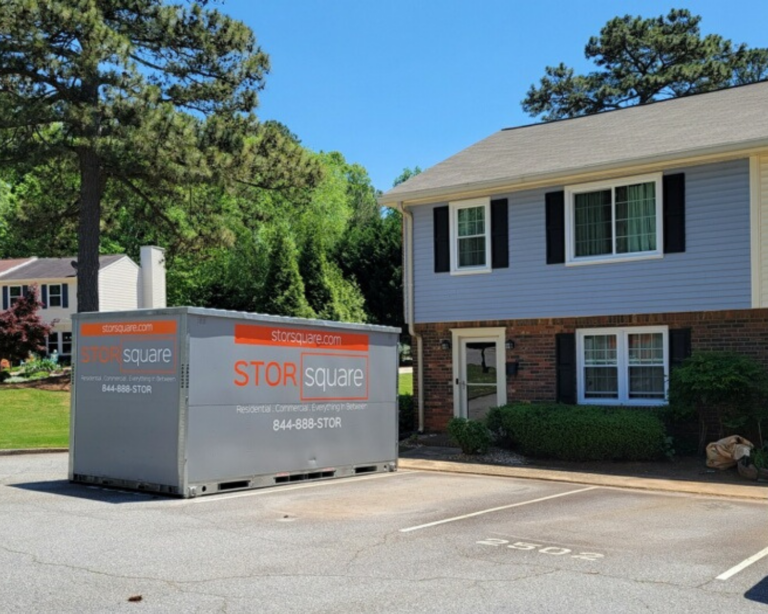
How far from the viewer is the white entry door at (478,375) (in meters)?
18.0

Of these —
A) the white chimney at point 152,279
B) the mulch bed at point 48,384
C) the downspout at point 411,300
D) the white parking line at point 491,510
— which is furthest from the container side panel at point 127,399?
the white chimney at point 152,279

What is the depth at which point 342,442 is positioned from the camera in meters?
13.7

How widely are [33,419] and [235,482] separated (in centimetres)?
1249

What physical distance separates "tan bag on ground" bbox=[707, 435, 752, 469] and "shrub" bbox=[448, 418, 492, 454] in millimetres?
3805

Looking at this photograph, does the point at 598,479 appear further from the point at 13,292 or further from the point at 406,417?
the point at 13,292

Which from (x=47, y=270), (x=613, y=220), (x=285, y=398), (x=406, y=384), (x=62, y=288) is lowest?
(x=406, y=384)

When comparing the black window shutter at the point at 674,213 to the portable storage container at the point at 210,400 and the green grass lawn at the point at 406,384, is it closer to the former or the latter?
the portable storage container at the point at 210,400

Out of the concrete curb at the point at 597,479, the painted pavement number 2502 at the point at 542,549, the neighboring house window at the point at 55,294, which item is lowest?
the concrete curb at the point at 597,479

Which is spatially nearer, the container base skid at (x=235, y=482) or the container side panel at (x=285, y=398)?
the container base skid at (x=235, y=482)

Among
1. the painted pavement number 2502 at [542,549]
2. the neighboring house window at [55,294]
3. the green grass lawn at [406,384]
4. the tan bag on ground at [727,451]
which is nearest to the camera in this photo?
the painted pavement number 2502 at [542,549]

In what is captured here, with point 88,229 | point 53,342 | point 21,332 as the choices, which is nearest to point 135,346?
point 88,229

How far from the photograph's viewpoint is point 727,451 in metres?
13.7

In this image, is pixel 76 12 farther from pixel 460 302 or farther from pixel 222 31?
pixel 460 302

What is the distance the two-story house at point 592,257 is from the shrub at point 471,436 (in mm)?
1909
